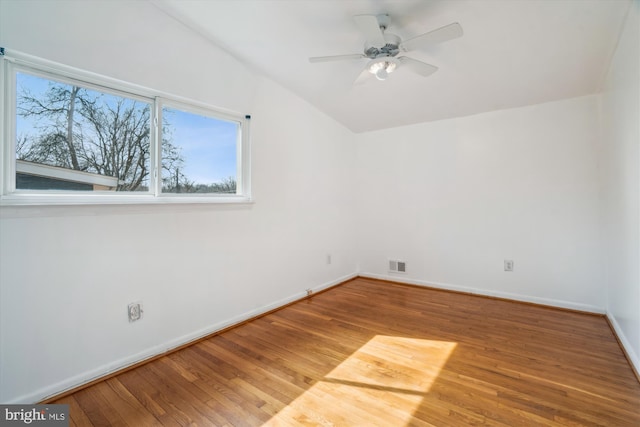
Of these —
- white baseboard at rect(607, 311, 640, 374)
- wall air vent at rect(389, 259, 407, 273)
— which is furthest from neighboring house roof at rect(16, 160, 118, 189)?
white baseboard at rect(607, 311, 640, 374)

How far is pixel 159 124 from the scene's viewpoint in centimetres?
244

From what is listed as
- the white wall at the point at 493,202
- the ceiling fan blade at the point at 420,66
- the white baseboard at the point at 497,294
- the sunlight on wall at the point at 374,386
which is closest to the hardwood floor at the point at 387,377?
the sunlight on wall at the point at 374,386

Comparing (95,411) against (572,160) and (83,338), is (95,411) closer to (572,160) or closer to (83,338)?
(83,338)

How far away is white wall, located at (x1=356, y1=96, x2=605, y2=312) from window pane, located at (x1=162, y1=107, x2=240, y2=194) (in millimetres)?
2324

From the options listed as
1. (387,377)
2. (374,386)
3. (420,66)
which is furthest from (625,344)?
(420,66)

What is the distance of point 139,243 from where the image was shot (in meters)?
2.23

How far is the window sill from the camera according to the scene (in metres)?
1.73

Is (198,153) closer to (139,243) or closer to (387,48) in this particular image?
(139,243)

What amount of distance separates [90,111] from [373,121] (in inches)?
128

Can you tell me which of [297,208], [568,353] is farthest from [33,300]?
[568,353]

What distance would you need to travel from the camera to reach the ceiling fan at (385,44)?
187 centimetres

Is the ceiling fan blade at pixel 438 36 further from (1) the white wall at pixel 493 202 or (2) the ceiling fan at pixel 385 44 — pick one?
(1) the white wall at pixel 493 202
